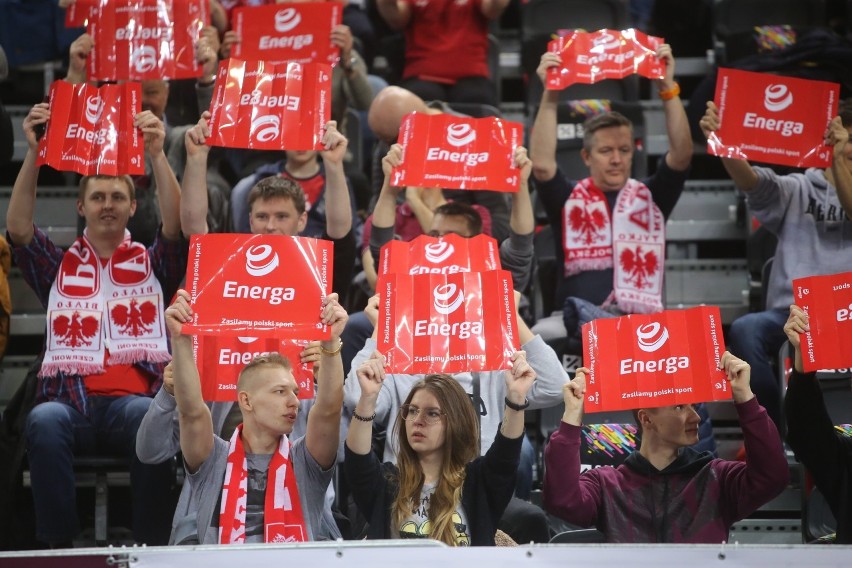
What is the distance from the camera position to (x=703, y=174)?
6727mm

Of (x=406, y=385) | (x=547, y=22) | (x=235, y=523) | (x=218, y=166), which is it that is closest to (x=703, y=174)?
(x=547, y=22)

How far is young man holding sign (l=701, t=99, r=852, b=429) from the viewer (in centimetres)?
495

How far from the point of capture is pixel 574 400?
11.9ft

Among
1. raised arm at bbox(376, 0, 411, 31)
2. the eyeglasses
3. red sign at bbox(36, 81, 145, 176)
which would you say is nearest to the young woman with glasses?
the eyeglasses

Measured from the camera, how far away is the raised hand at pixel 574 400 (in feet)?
11.8

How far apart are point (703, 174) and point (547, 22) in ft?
3.89

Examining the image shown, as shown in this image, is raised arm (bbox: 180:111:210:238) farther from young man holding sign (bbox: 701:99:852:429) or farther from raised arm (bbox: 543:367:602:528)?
young man holding sign (bbox: 701:99:852:429)

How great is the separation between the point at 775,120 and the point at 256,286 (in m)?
2.13

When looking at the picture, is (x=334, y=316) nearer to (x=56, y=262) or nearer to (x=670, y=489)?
(x=670, y=489)

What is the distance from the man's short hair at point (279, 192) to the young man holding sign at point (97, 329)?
0.98 ft

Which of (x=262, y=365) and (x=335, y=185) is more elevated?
(x=335, y=185)

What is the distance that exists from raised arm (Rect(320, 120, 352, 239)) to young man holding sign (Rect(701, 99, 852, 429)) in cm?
150

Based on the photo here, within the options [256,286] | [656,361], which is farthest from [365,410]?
[656,361]

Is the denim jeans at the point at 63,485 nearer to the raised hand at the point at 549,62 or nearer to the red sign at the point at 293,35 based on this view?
the red sign at the point at 293,35
